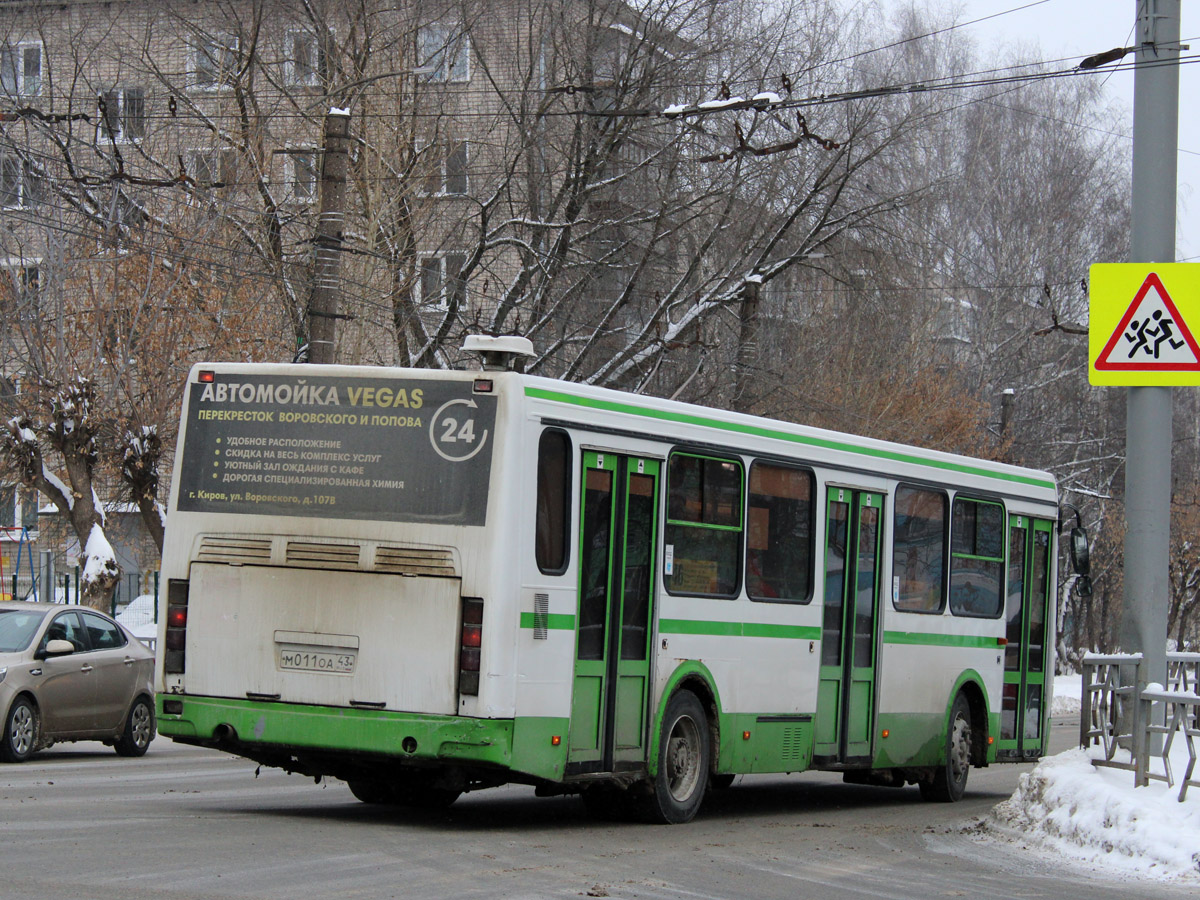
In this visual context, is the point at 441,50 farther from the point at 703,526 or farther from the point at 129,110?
the point at 703,526

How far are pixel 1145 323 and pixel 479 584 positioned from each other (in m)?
5.32

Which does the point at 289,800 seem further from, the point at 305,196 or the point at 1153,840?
the point at 305,196

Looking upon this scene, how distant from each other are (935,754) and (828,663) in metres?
2.27

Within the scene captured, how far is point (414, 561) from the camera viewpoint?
10.1 metres

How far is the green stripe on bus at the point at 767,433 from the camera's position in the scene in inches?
418

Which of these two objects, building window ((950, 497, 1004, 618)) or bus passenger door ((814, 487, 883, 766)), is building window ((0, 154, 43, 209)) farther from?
bus passenger door ((814, 487, 883, 766))

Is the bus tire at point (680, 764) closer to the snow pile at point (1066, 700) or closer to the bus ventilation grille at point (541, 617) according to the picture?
the bus ventilation grille at point (541, 617)

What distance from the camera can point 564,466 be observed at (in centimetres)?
1053

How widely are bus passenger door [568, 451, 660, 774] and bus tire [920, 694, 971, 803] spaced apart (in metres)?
5.07

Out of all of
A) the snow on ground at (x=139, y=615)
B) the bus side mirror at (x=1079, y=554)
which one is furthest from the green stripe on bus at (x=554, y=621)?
the snow on ground at (x=139, y=615)

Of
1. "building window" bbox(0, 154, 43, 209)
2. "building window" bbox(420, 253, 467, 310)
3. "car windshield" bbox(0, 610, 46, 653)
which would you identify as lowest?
"car windshield" bbox(0, 610, 46, 653)

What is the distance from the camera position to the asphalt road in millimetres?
8094

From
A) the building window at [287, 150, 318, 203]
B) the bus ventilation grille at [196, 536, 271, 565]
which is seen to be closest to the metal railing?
the bus ventilation grille at [196, 536, 271, 565]

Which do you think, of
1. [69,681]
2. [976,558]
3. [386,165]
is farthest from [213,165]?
[976,558]
